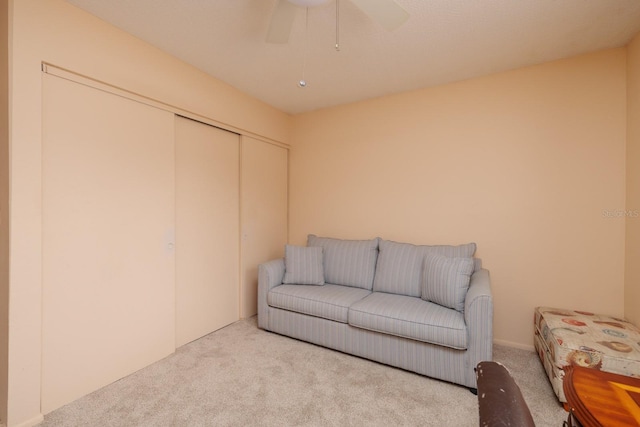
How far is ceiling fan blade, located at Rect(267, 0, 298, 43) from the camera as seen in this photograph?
5.04 feet

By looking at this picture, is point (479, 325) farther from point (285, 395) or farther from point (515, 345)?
point (285, 395)

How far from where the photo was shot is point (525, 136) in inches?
99.1

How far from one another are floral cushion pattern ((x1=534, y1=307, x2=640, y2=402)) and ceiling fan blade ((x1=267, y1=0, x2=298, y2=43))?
2.54m

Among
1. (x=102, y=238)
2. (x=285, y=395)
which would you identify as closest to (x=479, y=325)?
(x=285, y=395)

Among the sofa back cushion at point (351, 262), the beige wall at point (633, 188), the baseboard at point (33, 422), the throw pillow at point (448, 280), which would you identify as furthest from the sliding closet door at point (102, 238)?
the beige wall at point (633, 188)

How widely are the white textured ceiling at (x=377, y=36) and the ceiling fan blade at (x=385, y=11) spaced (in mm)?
285

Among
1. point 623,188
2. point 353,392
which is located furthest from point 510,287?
point 353,392

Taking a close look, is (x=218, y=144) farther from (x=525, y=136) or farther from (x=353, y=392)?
(x=525, y=136)

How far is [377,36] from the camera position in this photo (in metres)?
2.07

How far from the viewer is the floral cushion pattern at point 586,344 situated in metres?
1.61

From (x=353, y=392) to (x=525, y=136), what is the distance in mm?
2544

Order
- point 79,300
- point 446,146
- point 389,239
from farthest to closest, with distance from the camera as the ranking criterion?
1. point 389,239
2. point 446,146
3. point 79,300

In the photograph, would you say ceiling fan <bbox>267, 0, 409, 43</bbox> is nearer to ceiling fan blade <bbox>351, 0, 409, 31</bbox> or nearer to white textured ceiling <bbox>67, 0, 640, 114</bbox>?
ceiling fan blade <bbox>351, 0, 409, 31</bbox>
